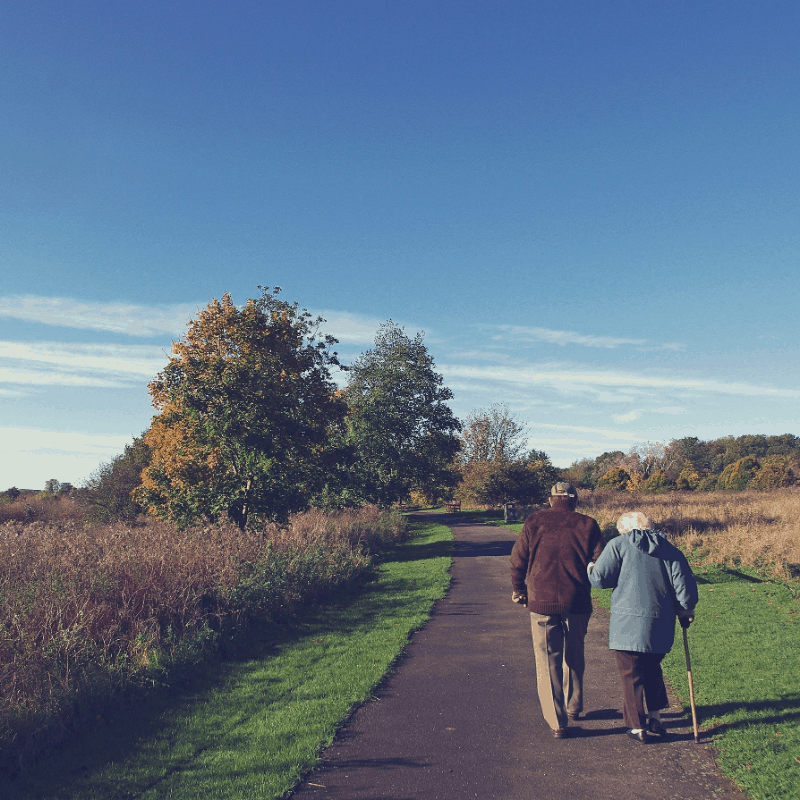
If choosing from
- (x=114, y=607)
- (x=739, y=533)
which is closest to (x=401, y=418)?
(x=739, y=533)

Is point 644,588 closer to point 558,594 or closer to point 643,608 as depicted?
point 643,608

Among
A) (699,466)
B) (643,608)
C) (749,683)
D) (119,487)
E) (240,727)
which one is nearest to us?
(643,608)

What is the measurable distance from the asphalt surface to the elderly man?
327 millimetres

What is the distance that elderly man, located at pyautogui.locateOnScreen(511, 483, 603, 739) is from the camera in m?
5.54

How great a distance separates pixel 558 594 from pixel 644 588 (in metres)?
0.74

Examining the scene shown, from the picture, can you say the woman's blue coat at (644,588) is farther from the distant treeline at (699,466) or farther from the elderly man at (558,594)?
the distant treeline at (699,466)

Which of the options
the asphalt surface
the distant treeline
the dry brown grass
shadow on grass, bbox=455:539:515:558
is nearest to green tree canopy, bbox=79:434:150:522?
shadow on grass, bbox=455:539:515:558

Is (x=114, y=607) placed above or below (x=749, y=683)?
above

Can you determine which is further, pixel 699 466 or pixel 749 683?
pixel 699 466

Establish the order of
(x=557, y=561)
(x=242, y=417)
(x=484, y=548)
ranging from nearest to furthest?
(x=557, y=561), (x=242, y=417), (x=484, y=548)

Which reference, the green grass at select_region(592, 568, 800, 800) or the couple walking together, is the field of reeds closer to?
the couple walking together

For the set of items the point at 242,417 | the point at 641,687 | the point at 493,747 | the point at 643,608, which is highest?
the point at 242,417

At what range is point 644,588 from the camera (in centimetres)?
525

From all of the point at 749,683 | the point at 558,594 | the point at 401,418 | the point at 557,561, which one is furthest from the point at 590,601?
the point at 401,418
